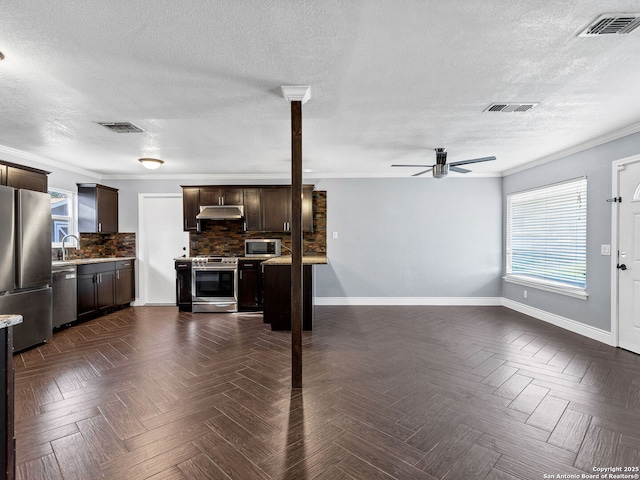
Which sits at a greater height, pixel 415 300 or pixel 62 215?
pixel 62 215

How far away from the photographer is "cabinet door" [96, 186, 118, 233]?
17.2ft

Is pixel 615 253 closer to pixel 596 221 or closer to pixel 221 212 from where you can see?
pixel 596 221

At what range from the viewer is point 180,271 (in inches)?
206

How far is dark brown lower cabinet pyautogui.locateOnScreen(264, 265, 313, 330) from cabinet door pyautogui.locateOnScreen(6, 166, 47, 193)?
3.07m

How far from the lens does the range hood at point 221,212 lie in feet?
17.4

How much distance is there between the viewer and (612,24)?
173cm

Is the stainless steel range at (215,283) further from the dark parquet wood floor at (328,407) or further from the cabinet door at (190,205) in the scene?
the dark parquet wood floor at (328,407)

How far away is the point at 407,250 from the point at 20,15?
543 cm

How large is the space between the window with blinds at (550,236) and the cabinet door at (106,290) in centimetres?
698

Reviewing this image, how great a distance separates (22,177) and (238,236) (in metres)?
3.05

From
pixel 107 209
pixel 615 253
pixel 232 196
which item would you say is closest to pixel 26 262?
pixel 107 209

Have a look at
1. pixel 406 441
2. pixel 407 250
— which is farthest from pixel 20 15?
pixel 407 250

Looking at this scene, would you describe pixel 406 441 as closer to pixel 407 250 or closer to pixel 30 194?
pixel 407 250

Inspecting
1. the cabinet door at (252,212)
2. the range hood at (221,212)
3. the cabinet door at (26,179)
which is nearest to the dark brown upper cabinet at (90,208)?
the cabinet door at (26,179)
